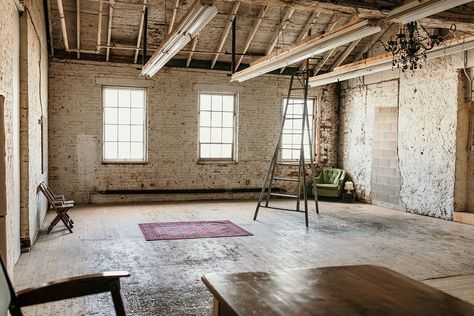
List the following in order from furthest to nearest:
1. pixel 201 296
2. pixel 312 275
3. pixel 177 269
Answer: pixel 177 269, pixel 201 296, pixel 312 275

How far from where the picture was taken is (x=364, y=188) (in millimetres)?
10828

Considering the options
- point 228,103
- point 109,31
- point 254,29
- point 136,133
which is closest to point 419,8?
point 254,29

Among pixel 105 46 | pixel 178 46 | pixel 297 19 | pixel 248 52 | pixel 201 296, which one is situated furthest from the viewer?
pixel 248 52

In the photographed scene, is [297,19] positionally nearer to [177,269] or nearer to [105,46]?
[105,46]

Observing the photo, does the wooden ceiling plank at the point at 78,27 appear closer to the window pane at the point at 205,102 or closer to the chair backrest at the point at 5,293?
the window pane at the point at 205,102

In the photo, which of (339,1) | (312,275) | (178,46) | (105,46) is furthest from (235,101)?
(312,275)

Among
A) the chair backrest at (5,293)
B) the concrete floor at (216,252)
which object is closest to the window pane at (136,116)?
the concrete floor at (216,252)

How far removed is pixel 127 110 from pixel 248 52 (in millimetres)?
3248

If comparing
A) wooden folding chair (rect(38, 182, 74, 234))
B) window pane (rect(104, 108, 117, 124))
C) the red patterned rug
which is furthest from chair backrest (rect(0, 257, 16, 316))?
window pane (rect(104, 108, 117, 124))

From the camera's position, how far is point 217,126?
10.9 metres

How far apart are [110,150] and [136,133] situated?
715mm

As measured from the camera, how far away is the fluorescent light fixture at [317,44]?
17.5 ft

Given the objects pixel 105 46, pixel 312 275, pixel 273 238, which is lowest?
pixel 273 238

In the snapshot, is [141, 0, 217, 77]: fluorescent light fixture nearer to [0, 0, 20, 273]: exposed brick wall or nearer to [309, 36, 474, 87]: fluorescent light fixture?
[0, 0, 20, 273]: exposed brick wall
